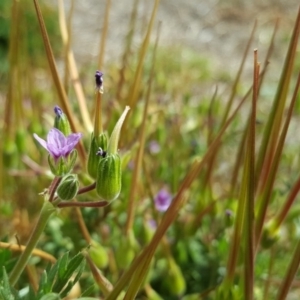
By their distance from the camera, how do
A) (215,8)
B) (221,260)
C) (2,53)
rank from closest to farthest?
(221,260), (2,53), (215,8)

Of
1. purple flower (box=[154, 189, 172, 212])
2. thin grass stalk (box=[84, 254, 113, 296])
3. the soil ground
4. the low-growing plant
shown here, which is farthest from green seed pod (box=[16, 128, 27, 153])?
the soil ground

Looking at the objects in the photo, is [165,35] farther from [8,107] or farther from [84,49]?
[8,107]

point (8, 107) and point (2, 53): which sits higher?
point (8, 107)

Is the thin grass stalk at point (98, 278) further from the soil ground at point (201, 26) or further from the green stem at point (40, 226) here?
the soil ground at point (201, 26)

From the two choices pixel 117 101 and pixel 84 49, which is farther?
pixel 84 49

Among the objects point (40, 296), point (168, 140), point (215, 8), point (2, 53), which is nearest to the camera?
point (40, 296)

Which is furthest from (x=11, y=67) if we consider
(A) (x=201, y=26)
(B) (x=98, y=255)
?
(A) (x=201, y=26)

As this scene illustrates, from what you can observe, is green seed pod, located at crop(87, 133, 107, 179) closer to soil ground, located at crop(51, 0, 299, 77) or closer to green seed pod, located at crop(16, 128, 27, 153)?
green seed pod, located at crop(16, 128, 27, 153)

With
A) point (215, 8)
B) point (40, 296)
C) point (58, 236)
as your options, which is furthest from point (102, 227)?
point (215, 8)
